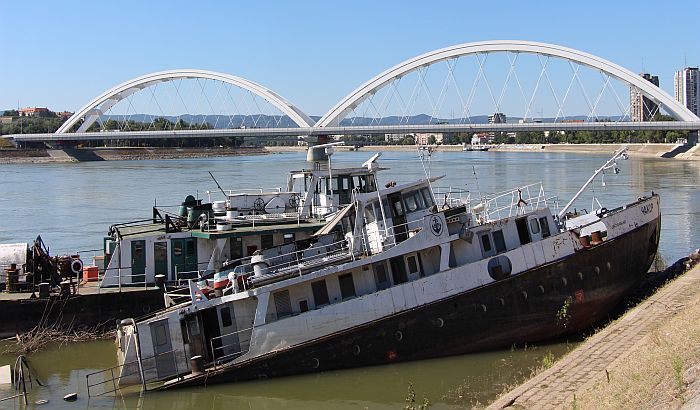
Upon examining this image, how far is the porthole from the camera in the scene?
16875mm

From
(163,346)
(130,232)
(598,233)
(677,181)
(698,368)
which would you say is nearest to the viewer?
(698,368)

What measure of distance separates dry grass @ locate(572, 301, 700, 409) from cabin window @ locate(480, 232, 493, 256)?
4039mm

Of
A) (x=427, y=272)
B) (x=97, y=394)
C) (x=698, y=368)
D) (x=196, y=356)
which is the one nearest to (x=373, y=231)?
(x=427, y=272)

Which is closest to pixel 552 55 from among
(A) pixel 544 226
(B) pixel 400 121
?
(B) pixel 400 121

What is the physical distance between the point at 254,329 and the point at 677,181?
183 feet

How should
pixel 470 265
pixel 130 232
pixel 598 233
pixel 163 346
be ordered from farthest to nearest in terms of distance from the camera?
pixel 130 232, pixel 598 233, pixel 470 265, pixel 163 346

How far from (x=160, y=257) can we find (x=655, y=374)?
11.9 meters

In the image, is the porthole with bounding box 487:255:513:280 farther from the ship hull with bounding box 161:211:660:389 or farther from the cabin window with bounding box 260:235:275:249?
the cabin window with bounding box 260:235:275:249

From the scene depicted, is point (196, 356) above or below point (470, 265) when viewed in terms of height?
below

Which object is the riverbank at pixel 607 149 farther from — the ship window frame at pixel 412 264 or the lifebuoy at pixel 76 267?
the lifebuoy at pixel 76 267

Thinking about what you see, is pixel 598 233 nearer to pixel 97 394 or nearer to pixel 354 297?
pixel 354 297

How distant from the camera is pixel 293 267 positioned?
16.0 m

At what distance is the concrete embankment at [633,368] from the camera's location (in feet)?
34.4

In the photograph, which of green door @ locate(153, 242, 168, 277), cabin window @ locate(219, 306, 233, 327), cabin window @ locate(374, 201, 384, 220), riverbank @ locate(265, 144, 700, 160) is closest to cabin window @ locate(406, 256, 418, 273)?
cabin window @ locate(374, 201, 384, 220)
